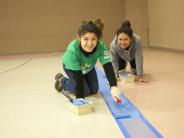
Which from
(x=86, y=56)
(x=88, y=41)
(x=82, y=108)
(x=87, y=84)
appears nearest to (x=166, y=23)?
(x=87, y=84)

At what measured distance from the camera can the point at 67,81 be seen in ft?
7.08

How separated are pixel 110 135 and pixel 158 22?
13.7 ft

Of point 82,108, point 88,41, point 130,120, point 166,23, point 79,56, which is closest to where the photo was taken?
point 130,120

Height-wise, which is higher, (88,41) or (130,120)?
(88,41)

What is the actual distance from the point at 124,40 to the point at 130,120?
1.02m

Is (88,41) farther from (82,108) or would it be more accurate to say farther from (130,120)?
(130,120)

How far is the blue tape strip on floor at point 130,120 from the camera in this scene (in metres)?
1.30

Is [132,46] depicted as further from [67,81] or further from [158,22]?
[158,22]

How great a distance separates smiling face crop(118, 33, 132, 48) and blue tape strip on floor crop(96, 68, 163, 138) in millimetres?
576

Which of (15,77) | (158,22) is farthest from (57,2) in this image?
(15,77)

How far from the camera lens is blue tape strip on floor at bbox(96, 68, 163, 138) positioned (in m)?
1.30

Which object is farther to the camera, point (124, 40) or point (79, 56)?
point (124, 40)

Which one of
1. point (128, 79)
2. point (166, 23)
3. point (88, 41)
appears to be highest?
point (88, 41)

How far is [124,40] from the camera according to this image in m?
2.38
